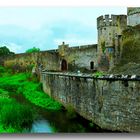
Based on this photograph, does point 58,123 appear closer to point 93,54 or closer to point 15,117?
point 15,117

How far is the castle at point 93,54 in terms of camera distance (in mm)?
16898

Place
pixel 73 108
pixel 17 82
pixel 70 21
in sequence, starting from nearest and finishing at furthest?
pixel 70 21, pixel 73 108, pixel 17 82

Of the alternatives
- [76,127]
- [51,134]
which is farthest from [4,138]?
[76,127]

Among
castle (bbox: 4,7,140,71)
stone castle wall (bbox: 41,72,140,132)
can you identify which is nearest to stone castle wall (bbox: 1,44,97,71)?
castle (bbox: 4,7,140,71)

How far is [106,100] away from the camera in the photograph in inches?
339

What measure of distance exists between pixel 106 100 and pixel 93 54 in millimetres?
12401

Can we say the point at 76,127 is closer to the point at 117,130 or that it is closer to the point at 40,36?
the point at 117,130

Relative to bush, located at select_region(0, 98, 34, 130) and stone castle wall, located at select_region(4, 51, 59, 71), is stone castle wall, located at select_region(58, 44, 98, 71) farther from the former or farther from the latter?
bush, located at select_region(0, 98, 34, 130)

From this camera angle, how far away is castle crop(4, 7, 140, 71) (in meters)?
16.9

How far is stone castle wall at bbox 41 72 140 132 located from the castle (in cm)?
421

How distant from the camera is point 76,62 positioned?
71.2 feet

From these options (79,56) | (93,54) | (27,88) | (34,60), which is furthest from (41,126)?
(79,56)

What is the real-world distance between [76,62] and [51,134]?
1445 centimetres
